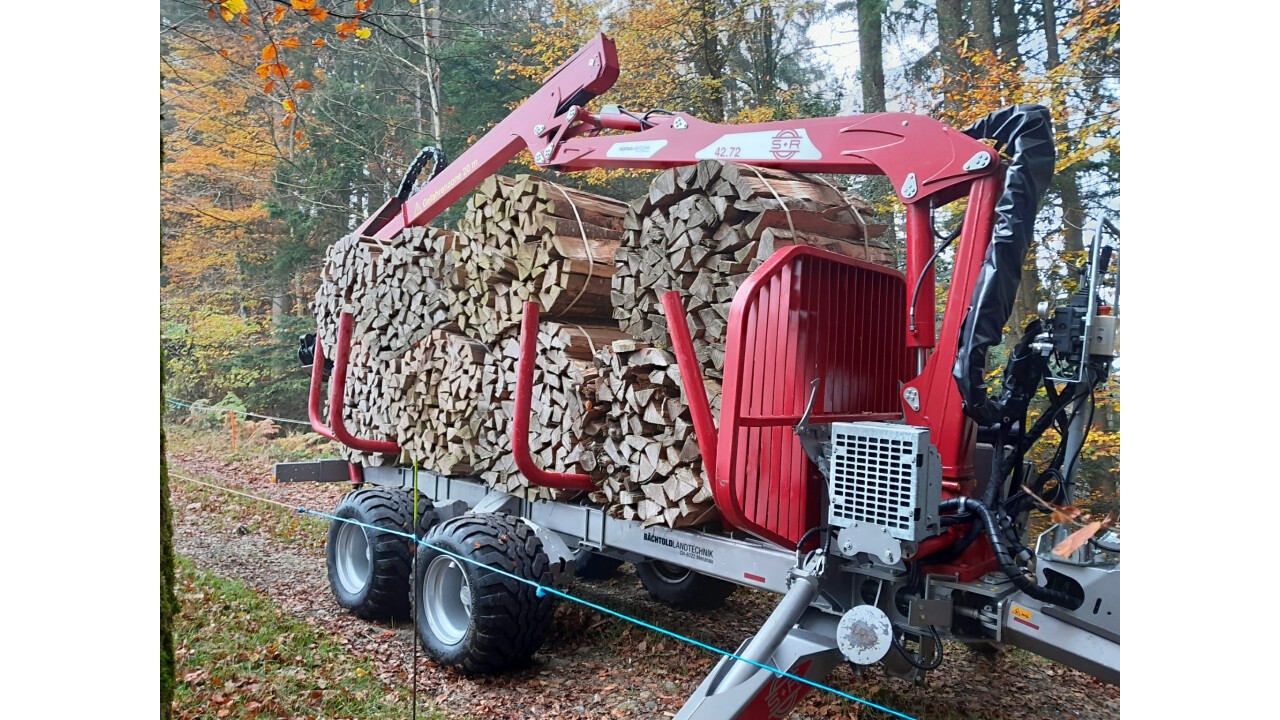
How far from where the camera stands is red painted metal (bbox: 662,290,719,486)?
2.68 metres

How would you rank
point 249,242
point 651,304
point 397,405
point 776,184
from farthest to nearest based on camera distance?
point 397,405
point 249,242
point 651,304
point 776,184

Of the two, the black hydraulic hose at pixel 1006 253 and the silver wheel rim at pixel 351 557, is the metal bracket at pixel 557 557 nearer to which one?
the silver wheel rim at pixel 351 557

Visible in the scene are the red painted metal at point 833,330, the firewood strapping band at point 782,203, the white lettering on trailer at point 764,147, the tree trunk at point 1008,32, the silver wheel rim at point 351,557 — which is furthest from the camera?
the silver wheel rim at point 351,557

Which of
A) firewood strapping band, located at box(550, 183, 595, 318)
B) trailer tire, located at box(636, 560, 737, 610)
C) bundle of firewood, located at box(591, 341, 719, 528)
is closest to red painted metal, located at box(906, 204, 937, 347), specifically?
bundle of firewood, located at box(591, 341, 719, 528)

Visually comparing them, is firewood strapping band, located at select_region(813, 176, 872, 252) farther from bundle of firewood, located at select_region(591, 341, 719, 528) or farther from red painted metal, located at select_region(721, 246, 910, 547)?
bundle of firewood, located at select_region(591, 341, 719, 528)

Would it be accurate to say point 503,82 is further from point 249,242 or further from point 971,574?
point 971,574

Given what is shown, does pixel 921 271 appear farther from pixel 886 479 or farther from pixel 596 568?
pixel 596 568

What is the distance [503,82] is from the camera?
381 cm

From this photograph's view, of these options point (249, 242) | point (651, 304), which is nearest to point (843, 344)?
point (651, 304)

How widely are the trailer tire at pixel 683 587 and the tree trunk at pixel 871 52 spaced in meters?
2.15

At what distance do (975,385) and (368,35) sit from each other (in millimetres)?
2922

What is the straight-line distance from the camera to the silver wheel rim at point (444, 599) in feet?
11.3

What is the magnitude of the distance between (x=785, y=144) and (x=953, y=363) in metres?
0.96

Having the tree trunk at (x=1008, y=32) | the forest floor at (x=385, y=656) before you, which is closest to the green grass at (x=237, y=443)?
the forest floor at (x=385, y=656)
